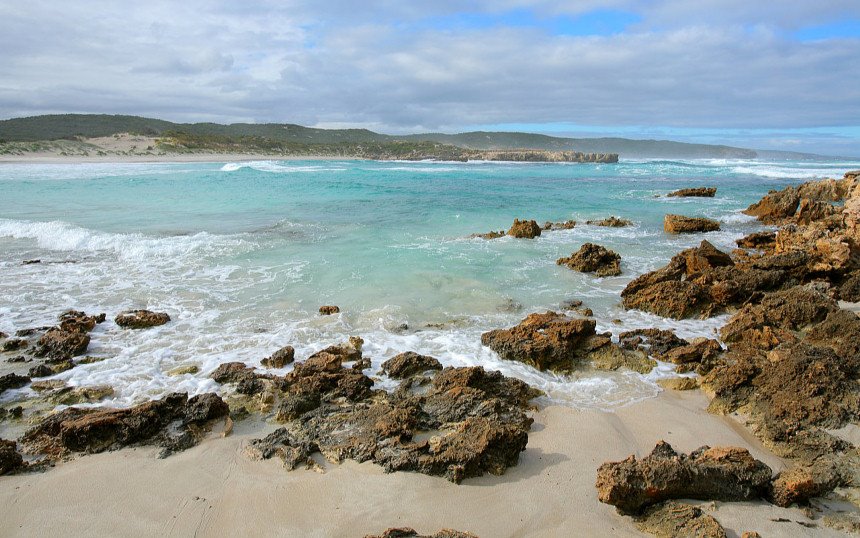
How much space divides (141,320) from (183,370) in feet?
6.06

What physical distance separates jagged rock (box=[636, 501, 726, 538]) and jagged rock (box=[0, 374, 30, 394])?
245 inches

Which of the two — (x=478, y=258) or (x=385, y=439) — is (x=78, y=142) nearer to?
(x=478, y=258)

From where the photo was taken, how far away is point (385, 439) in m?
4.22

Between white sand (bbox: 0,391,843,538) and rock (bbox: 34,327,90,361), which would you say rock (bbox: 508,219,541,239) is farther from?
rock (bbox: 34,327,90,361)

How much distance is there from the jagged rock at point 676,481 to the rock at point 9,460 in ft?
14.9

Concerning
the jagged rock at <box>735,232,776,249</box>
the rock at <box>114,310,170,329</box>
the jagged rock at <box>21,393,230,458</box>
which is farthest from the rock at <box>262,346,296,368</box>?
the jagged rock at <box>735,232,776,249</box>

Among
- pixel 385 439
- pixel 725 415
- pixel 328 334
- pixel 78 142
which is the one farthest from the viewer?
pixel 78 142

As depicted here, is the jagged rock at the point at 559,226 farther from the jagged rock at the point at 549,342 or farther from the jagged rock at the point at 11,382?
the jagged rock at the point at 11,382

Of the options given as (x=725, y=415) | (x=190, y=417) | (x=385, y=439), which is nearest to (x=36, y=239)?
(x=190, y=417)

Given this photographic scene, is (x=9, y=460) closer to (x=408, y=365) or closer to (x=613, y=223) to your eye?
(x=408, y=365)

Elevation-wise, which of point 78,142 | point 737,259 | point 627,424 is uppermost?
point 78,142

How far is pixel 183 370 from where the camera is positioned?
568 cm

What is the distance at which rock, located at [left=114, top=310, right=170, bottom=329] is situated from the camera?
6.96 m

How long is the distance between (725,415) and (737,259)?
641cm
